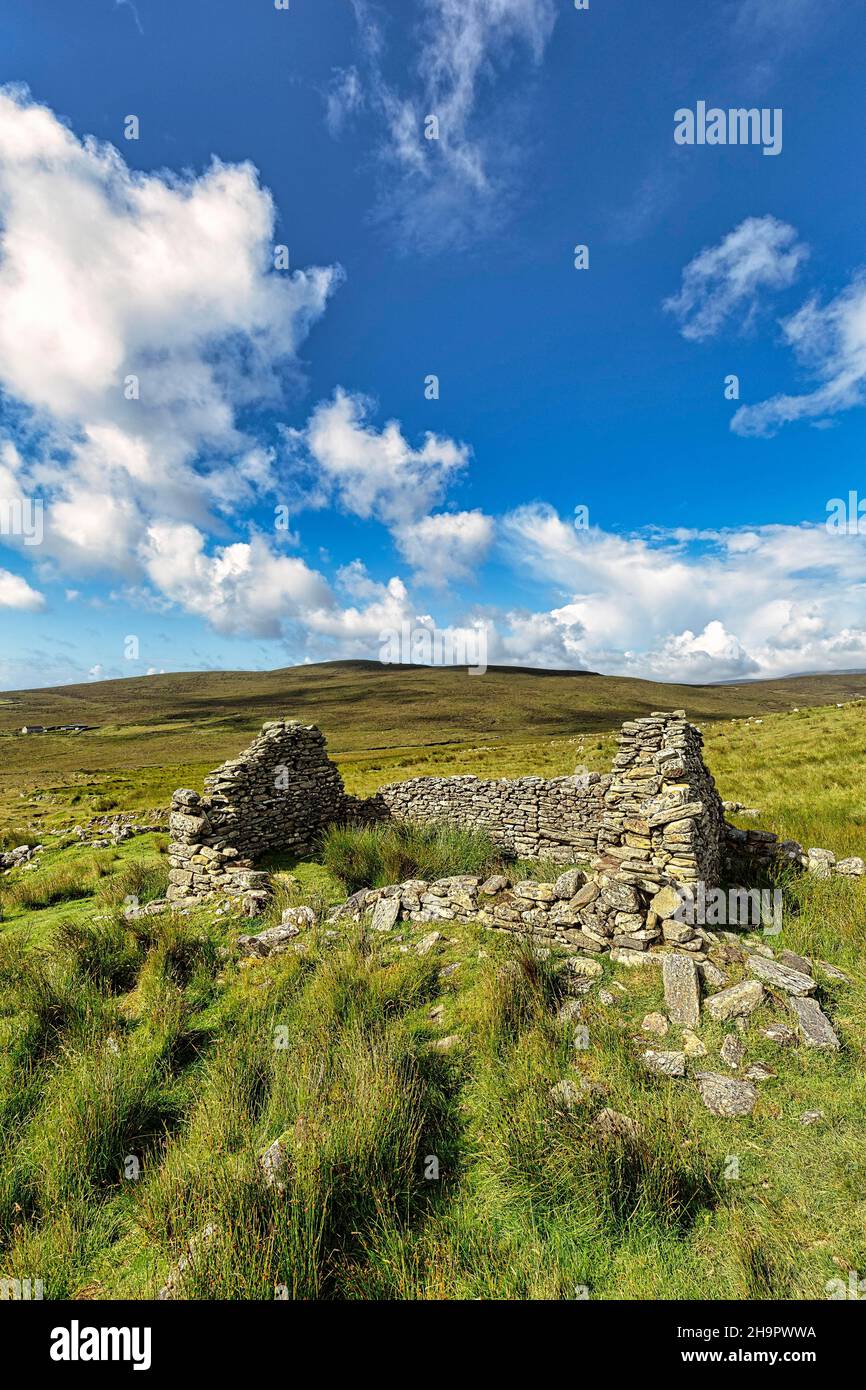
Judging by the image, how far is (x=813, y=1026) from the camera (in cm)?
488

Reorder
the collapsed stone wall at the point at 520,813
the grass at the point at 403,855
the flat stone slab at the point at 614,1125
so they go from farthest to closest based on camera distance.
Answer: the grass at the point at 403,855 < the collapsed stone wall at the point at 520,813 < the flat stone slab at the point at 614,1125

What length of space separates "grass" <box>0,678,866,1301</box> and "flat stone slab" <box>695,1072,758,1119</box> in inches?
3.6

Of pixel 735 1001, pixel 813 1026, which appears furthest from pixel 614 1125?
pixel 813 1026

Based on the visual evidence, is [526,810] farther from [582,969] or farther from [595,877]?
[582,969]

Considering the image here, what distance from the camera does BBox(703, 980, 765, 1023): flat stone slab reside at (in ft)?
16.9

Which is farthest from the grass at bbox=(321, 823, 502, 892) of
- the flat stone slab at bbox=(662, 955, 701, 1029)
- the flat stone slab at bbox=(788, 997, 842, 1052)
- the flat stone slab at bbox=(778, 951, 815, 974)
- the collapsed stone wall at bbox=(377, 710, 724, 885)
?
the flat stone slab at bbox=(788, 997, 842, 1052)

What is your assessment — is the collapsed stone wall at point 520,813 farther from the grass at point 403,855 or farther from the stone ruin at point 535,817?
the grass at point 403,855

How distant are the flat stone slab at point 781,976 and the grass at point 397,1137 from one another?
37 centimetres

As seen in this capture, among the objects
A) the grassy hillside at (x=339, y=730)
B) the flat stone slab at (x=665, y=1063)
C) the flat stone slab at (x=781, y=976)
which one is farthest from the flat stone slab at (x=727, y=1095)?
the grassy hillside at (x=339, y=730)

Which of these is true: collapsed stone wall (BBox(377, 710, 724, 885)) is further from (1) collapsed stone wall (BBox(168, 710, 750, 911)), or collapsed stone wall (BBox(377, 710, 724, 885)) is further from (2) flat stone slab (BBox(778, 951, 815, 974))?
(2) flat stone slab (BBox(778, 951, 815, 974))

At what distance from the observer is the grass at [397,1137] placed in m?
2.94
